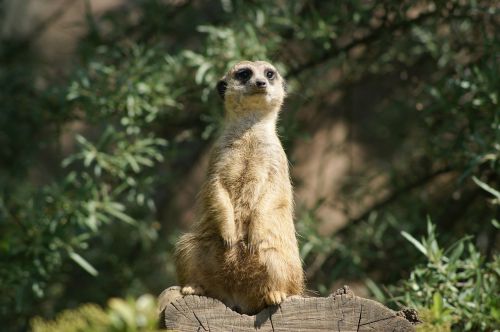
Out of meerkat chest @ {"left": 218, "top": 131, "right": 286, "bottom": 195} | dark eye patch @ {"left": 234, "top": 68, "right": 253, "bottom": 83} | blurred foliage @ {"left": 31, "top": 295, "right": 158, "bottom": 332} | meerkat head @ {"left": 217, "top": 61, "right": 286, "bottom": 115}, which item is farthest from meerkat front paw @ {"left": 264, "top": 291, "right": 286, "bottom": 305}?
blurred foliage @ {"left": 31, "top": 295, "right": 158, "bottom": 332}

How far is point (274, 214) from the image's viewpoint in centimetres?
288

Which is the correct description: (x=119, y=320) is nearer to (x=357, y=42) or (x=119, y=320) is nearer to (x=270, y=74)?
(x=270, y=74)

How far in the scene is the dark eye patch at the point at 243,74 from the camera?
11.2 ft

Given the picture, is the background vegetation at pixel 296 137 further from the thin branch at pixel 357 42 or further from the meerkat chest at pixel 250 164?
the meerkat chest at pixel 250 164

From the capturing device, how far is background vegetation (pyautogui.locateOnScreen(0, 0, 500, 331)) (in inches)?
155

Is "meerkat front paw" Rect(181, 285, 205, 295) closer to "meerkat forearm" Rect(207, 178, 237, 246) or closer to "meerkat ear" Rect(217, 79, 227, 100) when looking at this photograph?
"meerkat forearm" Rect(207, 178, 237, 246)

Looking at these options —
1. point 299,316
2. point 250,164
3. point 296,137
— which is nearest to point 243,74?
point 250,164

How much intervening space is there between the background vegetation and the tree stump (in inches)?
26.5

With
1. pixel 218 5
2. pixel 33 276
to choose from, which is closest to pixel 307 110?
pixel 218 5

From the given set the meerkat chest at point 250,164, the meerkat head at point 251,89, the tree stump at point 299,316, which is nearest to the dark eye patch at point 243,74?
the meerkat head at point 251,89

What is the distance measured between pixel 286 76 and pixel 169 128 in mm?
888

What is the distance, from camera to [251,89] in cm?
328

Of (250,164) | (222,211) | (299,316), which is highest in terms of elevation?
(250,164)

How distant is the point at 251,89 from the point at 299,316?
1158mm
